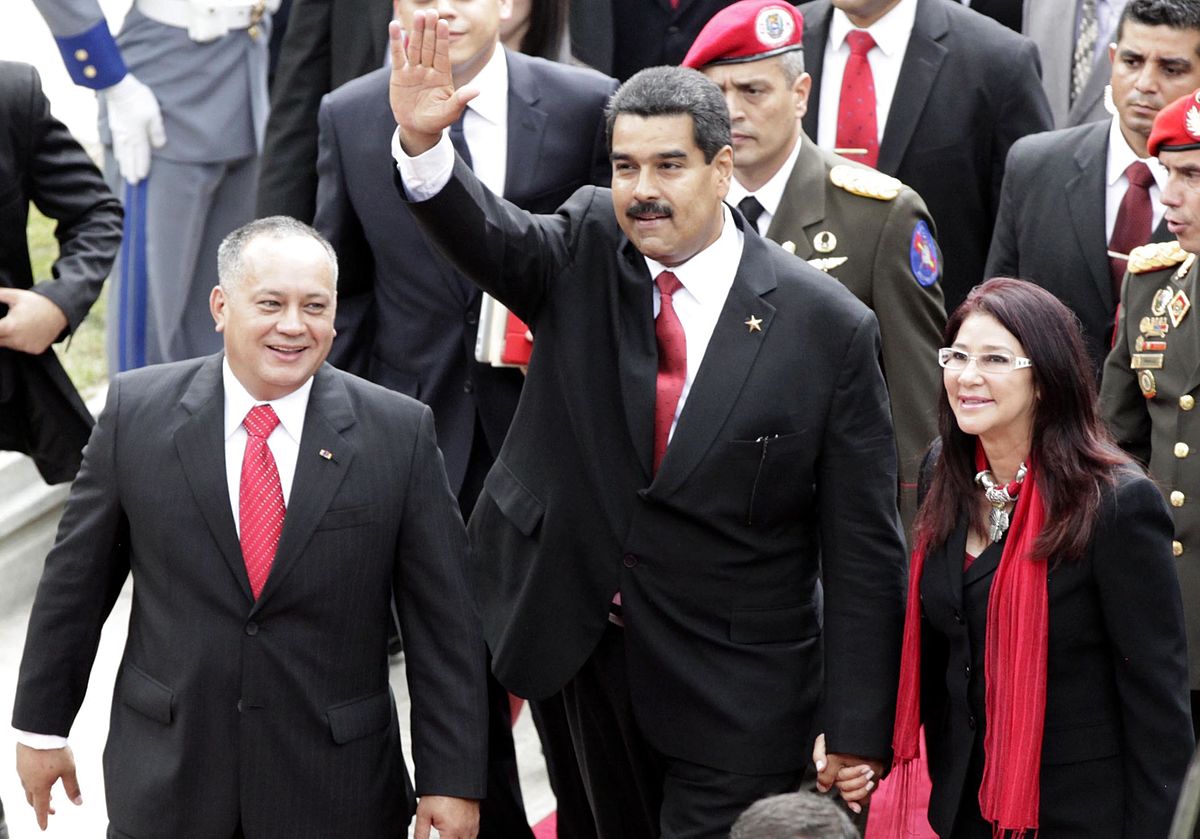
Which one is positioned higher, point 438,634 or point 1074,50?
point 1074,50

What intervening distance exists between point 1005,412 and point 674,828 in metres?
1.15

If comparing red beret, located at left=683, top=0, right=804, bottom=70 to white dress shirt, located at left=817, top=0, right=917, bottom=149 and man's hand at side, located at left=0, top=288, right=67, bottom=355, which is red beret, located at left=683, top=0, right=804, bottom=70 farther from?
→ man's hand at side, located at left=0, top=288, right=67, bottom=355

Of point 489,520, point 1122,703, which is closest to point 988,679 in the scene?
point 1122,703

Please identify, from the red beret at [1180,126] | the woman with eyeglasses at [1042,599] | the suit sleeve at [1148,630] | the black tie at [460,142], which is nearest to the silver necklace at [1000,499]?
the woman with eyeglasses at [1042,599]

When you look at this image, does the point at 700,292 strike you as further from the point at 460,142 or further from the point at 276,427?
the point at 460,142

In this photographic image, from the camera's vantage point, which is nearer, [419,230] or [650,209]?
[650,209]

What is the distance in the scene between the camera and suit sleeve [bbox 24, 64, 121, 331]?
5.81 metres

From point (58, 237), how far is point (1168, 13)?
9.92 feet

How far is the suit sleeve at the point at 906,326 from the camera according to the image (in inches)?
207

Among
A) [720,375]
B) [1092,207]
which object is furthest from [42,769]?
[1092,207]

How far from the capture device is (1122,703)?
4.25 m

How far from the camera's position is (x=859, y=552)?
449 centimetres

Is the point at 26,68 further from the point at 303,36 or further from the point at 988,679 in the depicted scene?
the point at 988,679

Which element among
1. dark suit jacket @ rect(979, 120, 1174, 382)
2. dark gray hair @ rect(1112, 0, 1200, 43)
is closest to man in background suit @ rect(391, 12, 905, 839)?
dark suit jacket @ rect(979, 120, 1174, 382)
